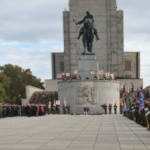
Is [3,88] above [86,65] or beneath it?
beneath

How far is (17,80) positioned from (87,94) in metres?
54.0

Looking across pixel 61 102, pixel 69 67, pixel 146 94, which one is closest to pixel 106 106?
pixel 61 102

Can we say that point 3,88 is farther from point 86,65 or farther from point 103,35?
point 86,65

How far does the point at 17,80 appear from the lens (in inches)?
4067

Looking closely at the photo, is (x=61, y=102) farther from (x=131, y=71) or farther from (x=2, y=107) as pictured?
(x=131, y=71)

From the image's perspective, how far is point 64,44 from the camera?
85.8 m

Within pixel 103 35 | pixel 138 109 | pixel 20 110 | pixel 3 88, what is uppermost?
pixel 103 35

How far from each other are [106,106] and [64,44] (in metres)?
37.2

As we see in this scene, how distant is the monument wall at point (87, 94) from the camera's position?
5172cm

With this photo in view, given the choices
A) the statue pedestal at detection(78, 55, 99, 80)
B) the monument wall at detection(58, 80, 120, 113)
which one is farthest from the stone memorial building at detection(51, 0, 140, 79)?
the monument wall at detection(58, 80, 120, 113)

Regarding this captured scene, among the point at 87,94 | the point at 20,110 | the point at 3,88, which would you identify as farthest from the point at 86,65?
the point at 3,88

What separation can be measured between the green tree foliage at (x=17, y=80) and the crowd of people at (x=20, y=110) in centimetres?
5136

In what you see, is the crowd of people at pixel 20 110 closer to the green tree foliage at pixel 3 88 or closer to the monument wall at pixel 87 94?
the monument wall at pixel 87 94

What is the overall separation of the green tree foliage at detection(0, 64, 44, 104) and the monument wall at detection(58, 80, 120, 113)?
4699cm
